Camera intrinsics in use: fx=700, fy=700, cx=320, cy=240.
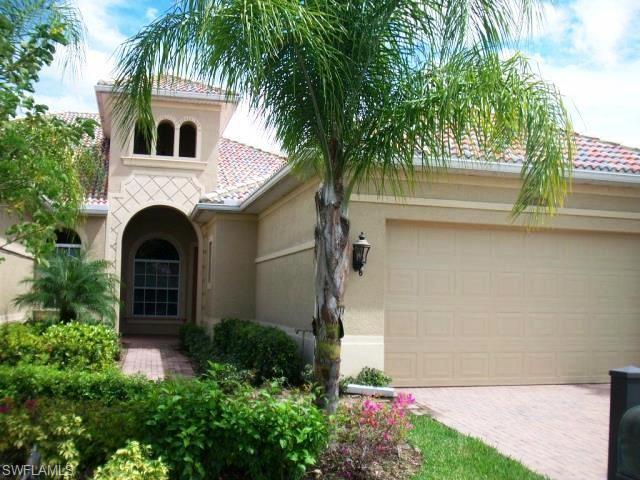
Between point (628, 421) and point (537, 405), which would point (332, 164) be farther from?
point (537, 405)

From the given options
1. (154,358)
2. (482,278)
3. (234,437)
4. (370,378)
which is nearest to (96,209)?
(154,358)

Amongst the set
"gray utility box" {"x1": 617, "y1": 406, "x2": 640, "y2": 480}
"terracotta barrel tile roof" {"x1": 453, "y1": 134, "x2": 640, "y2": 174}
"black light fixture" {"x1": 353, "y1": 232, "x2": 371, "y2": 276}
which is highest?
"terracotta barrel tile roof" {"x1": 453, "y1": 134, "x2": 640, "y2": 174}

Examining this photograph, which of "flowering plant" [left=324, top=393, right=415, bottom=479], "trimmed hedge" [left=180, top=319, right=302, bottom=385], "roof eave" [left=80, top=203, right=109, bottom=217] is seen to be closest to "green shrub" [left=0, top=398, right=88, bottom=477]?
"flowering plant" [left=324, top=393, right=415, bottom=479]

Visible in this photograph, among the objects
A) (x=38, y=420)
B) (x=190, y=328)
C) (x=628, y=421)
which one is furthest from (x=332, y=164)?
(x=190, y=328)

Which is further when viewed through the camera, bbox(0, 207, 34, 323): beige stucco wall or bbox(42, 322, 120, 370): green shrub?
bbox(0, 207, 34, 323): beige stucco wall

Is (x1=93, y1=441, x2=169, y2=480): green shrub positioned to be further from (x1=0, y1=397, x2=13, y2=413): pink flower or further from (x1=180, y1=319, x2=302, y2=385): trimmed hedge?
(x1=180, y1=319, x2=302, y2=385): trimmed hedge

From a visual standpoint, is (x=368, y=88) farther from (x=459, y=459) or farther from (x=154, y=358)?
(x=154, y=358)

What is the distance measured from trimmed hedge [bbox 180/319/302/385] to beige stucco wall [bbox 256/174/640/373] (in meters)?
0.78

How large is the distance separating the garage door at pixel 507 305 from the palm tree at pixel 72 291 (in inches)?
254

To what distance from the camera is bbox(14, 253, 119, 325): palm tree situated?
1397 centimetres

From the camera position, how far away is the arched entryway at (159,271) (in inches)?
918

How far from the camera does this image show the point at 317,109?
6.95 m

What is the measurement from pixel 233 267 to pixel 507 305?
26.9ft

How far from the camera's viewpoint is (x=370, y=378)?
34.2 ft
